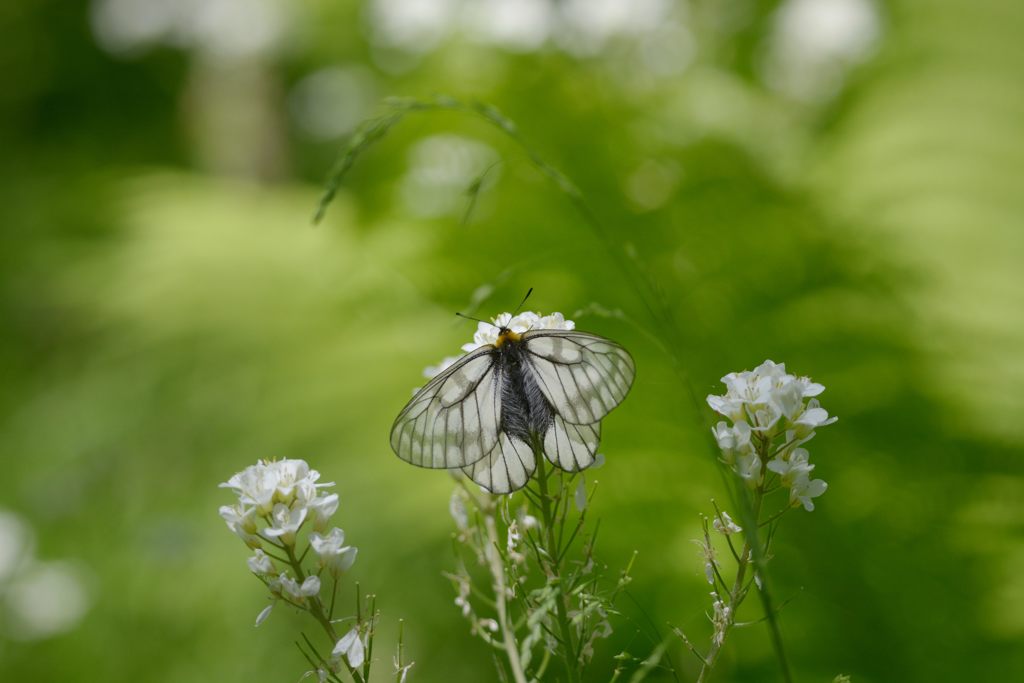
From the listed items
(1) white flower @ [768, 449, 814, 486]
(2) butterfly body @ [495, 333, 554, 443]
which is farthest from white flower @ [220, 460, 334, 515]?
(1) white flower @ [768, 449, 814, 486]

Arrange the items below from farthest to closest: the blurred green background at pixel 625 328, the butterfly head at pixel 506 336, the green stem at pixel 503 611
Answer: the blurred green background at pixel 625 328
the butterfly head at pixel 506 336
the green stem at pixel 503 611

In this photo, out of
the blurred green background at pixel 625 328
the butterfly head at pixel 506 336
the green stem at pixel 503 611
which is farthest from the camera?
the blurred green background at pixel 625 328

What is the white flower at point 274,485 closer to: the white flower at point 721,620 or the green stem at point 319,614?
the green stem at point 319,614

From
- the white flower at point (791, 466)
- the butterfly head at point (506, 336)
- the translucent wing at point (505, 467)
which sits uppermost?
the butterfly head at point (506, 336)

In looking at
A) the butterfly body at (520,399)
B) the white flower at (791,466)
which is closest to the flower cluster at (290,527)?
the butterfly body at (520,399)

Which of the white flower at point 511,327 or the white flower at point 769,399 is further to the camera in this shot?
the white flower at point 511,327

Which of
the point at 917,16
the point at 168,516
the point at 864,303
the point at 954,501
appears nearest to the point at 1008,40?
the point at 917,16

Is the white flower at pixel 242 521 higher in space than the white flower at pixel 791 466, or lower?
higher
